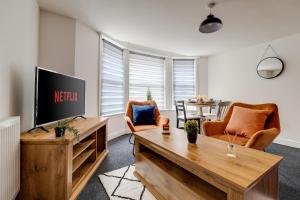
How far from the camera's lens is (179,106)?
3.99 m

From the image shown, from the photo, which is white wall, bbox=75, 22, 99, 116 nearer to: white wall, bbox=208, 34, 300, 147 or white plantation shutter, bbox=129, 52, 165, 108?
white plantation shutter, bbox=129, 52, 165, 108

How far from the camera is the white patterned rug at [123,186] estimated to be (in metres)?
1.57

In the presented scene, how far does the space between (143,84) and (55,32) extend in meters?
2.41

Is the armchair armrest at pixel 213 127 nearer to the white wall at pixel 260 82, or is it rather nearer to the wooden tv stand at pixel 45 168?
the wooden tv stand at pixel 45 168

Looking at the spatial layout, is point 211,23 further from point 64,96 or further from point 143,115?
point 64,96

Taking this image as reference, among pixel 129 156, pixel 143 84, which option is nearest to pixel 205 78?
pixel 143 84

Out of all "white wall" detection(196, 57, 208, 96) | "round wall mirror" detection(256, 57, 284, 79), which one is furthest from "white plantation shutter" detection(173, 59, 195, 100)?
"round wall mirror" detection(256, 57, 284, 79)

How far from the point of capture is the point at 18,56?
166 cm

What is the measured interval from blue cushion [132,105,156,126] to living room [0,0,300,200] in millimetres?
75

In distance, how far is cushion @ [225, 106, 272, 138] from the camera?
6.78 ft

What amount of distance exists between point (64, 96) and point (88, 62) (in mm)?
1158

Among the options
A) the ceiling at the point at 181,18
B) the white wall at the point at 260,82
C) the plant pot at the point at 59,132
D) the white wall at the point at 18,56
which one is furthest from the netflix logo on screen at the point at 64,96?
the white wall at the point at 260,82

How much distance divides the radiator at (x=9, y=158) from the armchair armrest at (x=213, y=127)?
6.98 feet

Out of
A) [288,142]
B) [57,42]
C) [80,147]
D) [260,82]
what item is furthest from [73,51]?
[288,142]
